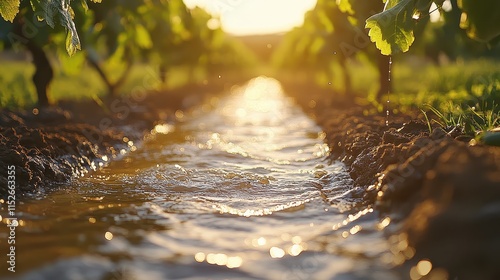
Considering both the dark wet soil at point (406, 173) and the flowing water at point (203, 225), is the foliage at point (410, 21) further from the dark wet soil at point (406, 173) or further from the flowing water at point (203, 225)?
the flowing water at point (203, 225)

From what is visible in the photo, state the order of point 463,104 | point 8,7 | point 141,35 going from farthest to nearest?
1. point 141,35
2. point 463,104
3. point 8,7

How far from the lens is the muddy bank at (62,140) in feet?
16.2

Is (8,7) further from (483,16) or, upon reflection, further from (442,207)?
(483,16)

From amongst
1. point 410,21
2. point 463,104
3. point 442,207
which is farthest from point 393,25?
→ point 463,104

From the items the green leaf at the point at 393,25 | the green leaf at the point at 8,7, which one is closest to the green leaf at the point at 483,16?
the green leaf at the point at 393,25

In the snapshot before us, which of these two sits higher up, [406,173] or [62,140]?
[62,140]

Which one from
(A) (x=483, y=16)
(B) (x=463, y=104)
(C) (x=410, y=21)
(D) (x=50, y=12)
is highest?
(D) (x=50, y=12)

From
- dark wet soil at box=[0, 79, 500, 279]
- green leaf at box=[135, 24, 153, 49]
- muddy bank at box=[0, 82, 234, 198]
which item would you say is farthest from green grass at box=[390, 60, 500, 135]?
green leaf at box=[135, 24, 153, 49]

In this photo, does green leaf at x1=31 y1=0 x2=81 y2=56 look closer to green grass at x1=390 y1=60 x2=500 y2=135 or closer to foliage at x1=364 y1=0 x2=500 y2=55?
foliage at x1=364 y1=0 x2=500 y2=55

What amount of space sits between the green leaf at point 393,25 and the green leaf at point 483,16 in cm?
62

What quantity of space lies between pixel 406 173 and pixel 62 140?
14.3ft

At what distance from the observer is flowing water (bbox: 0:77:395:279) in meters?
3.03

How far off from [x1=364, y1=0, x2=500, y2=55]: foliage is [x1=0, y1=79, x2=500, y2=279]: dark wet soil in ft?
3.16

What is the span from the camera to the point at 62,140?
6445mm
